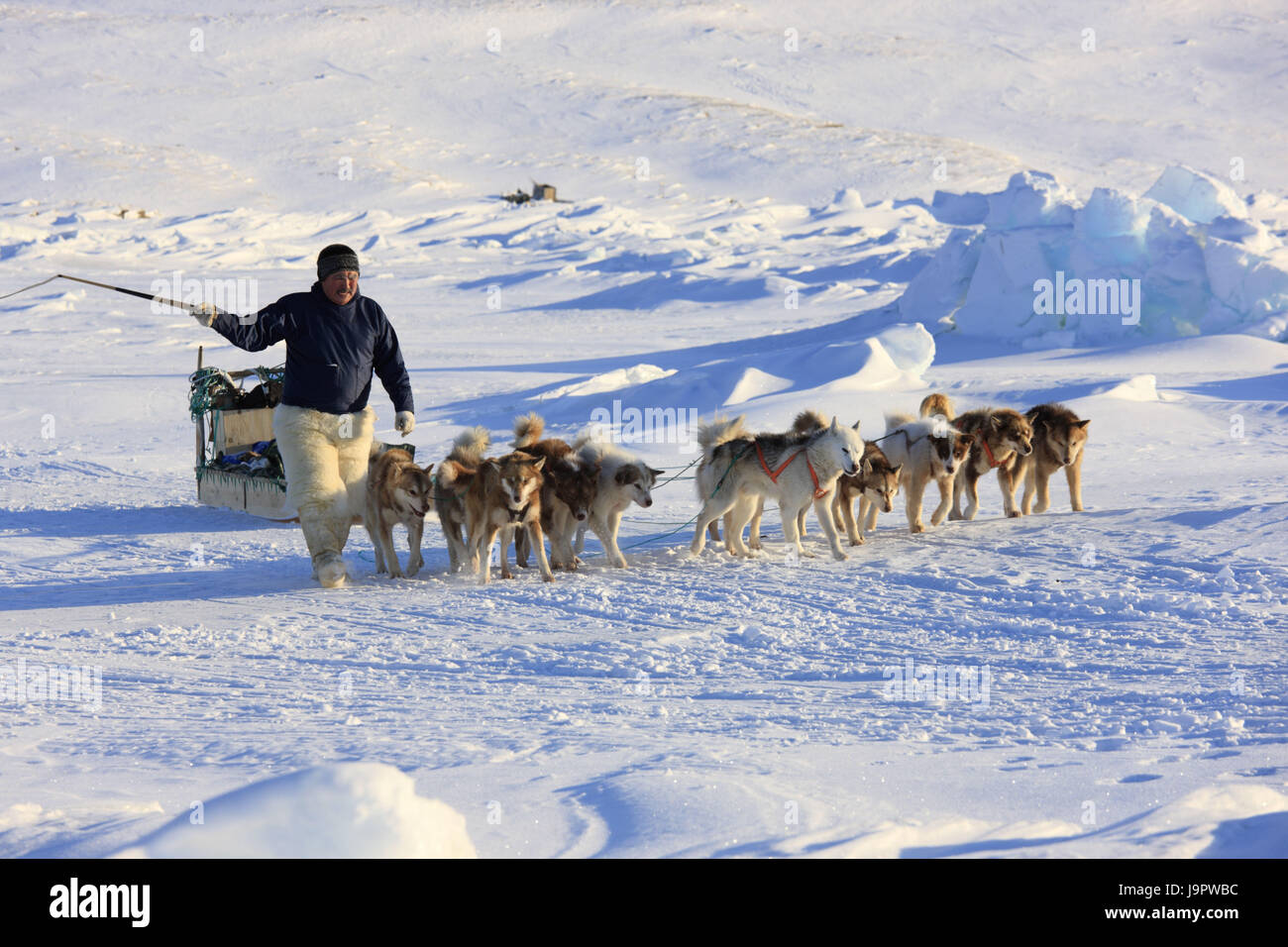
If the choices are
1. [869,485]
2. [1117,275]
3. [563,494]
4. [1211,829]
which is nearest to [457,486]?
[563,494]

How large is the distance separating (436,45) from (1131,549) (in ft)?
252

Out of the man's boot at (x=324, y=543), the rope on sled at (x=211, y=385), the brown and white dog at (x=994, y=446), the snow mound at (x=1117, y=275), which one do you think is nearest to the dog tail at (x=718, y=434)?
the brown and white dog at (x=994, y=446)

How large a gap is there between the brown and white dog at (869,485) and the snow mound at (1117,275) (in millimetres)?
9991

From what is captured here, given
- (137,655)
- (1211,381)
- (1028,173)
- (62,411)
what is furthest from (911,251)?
(137,655)

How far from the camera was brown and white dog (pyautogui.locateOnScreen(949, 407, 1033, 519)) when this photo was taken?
812 centimetres

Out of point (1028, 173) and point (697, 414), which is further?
point (1028, 173)

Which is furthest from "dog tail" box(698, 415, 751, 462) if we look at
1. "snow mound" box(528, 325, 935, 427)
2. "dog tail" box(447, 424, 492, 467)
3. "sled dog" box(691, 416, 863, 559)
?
"snow mound" box(528, 325, 935, 427)

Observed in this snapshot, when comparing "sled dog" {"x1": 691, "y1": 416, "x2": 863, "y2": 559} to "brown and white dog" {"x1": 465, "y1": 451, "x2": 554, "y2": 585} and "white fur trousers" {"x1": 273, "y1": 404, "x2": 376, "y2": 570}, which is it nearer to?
"brown and white dog" {"x1": 465, "y1": 451, "x2": 554, "y2": 585}

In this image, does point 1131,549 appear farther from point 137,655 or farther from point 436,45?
point 436,45

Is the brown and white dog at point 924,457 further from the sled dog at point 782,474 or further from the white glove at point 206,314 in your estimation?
the white glove at point 206,314

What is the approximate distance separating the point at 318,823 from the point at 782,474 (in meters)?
4.94

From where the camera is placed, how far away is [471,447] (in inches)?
294

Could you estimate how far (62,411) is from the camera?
14812 millimetres

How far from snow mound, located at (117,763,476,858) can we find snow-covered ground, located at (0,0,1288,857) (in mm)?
10
